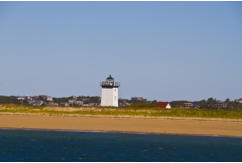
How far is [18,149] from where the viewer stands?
3188 cm

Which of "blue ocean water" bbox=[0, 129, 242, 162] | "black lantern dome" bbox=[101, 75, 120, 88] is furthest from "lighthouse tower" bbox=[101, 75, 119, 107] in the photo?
"blue ocean water" bbox=[0, 129, 242, 162]

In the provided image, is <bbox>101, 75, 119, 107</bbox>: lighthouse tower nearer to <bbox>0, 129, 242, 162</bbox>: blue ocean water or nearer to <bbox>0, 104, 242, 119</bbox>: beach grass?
<bbox>0, 104, 242, 119</bbox>: beach grass

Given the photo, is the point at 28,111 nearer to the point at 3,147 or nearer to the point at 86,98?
the point at 3,147

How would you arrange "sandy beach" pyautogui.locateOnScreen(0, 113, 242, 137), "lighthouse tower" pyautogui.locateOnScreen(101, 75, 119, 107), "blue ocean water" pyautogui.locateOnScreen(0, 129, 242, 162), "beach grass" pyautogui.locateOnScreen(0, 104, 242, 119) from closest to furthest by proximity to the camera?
"blue ocean water" pyautogui.locateOnScreen(0, 129, 242, 162) < "sandy beach" pyautogui.locateOnScreen(0, 113, 242, 137) < "beach grass" pyautogui.locateOnScreen(0, 104, 242, 119) < "lighthouse tower" pyautogui.locateOnScreen(101, 75, 119, 107)

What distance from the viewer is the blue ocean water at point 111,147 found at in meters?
28.9

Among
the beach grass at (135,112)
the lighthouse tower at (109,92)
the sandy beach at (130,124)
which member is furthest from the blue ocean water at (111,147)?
the lighthouse tower at (109,92)

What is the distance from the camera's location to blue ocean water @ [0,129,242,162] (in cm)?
2892

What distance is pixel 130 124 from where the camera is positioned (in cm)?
4488

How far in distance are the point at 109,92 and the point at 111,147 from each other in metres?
33.6

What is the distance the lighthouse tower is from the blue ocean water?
985 inches

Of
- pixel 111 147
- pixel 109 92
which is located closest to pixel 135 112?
pixel 109 92

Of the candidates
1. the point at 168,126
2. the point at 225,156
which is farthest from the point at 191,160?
the point at 168,126

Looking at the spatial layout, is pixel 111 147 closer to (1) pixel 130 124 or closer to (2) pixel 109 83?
(1) pixel 130 124

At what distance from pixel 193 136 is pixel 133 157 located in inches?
448
